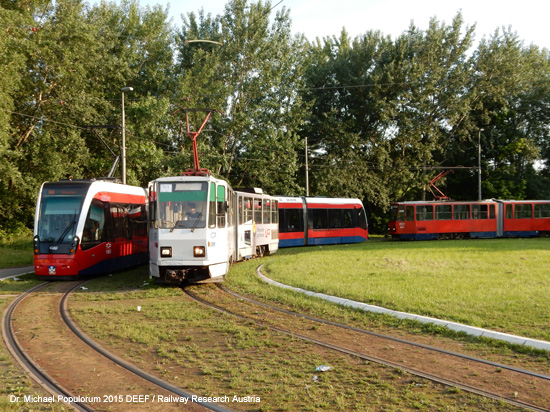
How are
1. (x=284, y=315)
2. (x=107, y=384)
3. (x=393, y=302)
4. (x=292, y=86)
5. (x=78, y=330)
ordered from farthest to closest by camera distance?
1. (x=292, y=86)
2. (x=393, y=302)
3. (x=284, y=315)
4. (x=78, y=330)
5. (x=107, y=384)

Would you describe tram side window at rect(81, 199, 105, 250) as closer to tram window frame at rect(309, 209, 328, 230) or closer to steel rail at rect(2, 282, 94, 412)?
steel rail at rect(2, 282, 94, 412)

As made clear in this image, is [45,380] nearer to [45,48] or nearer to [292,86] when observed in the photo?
[45,48]

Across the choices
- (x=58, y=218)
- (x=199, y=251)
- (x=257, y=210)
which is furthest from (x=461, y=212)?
(x=58, y=218)

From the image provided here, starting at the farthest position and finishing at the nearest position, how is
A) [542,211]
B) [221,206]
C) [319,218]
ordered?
[542,211] → [319,218] → [221,206]

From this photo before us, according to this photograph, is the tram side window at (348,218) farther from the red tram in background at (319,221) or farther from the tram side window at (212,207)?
the tram side window at (212,207)

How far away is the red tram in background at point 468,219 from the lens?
37.1 m

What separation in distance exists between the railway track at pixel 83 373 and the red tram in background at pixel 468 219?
99.3ft

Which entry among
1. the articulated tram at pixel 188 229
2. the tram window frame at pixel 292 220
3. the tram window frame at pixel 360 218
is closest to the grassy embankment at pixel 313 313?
the articulated tram at pixel 188 229

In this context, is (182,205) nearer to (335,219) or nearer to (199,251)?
(199,251)

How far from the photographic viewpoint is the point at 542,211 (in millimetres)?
40906

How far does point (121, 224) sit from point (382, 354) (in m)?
13.4

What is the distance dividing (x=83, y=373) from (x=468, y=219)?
36094 millimetres

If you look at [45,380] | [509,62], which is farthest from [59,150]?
[509,62]

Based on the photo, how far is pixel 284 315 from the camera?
402 inches
